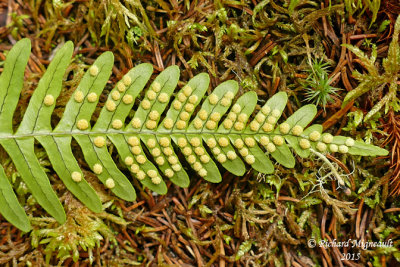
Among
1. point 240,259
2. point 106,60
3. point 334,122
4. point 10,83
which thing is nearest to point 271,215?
point 240,259

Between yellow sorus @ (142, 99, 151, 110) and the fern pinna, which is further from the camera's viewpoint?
yellow sorus @ (142, 99, 151, 110)

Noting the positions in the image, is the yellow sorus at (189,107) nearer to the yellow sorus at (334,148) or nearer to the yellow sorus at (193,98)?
the yellow sorus at (193,98)

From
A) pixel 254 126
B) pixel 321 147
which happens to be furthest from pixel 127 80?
pixel 321 147

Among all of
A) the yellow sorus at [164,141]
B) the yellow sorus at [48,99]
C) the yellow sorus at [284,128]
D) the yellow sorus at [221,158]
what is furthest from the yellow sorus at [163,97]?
the yellow sorus at [284,128]

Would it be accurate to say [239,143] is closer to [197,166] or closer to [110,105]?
[197,166]

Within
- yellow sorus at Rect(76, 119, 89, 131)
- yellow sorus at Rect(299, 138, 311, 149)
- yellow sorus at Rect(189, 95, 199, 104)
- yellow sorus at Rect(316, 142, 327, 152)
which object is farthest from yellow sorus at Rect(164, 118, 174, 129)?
yellow sorus at Rect(316, 142, 327, 152)

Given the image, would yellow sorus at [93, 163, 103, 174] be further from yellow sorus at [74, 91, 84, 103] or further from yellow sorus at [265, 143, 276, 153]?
yellow sorus at [265, 143, 276, 153]

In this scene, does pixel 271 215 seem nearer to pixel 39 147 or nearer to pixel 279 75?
pixel 279 75

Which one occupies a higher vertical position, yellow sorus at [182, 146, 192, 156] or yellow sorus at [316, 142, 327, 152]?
yellow sorus at [182, 146, 192, 156]
